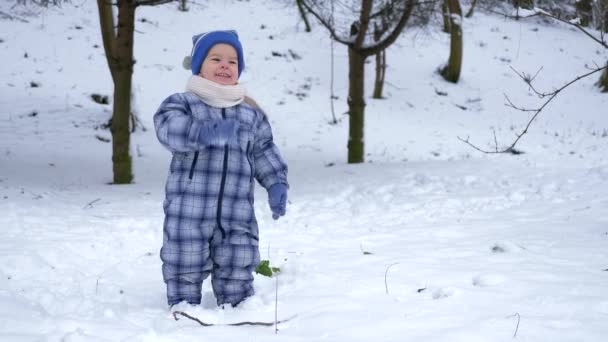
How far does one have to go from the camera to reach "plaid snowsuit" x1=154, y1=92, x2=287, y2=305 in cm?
292

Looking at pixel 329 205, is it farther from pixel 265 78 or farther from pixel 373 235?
pixel 265 78

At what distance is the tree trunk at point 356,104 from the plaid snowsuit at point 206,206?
20.4 feet

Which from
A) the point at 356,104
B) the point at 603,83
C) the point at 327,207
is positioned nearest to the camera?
the point at 327,207

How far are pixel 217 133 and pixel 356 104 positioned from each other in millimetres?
6738

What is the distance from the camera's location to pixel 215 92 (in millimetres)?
2980

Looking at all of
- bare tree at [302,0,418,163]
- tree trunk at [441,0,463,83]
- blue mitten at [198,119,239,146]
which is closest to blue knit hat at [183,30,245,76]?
blue mitten at [198,119,239,146]

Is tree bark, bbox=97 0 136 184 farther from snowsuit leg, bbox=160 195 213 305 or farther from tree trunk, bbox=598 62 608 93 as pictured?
tree trunk, bbox=598 62 608 93

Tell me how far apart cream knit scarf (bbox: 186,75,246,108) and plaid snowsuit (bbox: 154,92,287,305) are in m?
0.04

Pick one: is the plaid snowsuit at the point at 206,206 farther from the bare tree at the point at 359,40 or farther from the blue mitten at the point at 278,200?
the bare tree at the point at 359,40

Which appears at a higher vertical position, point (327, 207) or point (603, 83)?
point (603, 83)

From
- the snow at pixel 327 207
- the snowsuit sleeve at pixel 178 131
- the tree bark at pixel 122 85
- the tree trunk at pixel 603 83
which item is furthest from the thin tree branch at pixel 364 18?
the tree trunk at pixel 603 83

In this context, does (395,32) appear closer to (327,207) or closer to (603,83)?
(327,207)

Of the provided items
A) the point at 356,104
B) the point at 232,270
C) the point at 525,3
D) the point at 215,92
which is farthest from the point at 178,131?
the point at 356,104

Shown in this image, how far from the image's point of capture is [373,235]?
5195mm
